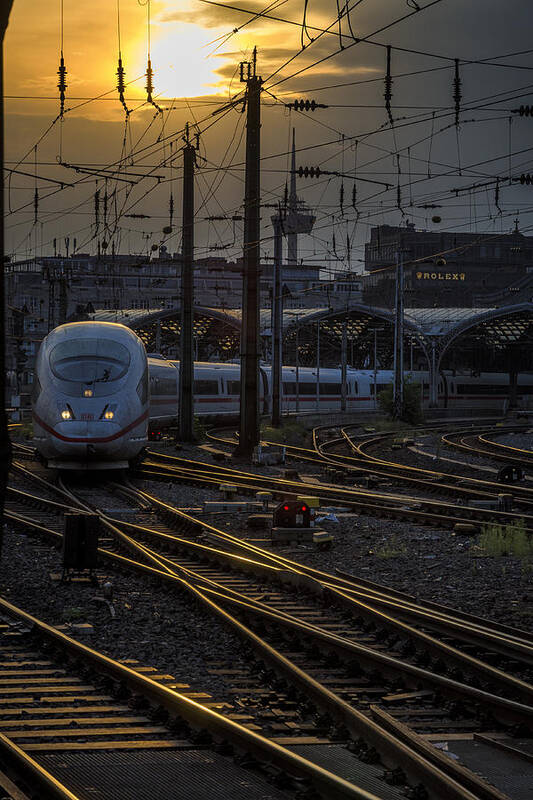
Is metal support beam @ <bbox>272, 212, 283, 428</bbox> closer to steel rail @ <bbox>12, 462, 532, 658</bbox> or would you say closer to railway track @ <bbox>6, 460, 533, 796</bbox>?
steel rail @ <bbox>12, 462, 532, 658</bbox>

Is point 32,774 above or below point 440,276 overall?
below

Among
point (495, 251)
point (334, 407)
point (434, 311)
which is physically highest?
point (495, 251)

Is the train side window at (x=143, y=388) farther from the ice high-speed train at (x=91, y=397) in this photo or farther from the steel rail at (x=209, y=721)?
the steel rail at (x=209, y=721)

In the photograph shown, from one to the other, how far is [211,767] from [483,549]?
7881 mm

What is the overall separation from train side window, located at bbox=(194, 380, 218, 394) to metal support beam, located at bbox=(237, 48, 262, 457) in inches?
808

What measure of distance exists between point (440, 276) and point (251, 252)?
487 ft

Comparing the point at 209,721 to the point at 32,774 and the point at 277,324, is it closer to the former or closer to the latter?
the point at 32,774

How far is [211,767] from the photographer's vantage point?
5906 mm

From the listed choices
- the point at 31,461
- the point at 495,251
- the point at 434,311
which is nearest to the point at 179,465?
the point at 31,461

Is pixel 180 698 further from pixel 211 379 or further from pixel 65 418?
pixel 211 379

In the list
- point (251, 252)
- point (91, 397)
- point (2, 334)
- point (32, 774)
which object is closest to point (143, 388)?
point (91, 397)

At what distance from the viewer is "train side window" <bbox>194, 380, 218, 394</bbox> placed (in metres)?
46.3

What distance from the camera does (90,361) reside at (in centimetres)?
2112

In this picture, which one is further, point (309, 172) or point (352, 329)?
point (352, 329)
